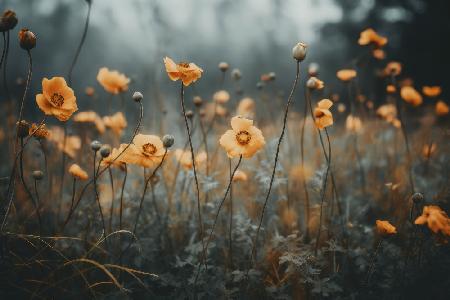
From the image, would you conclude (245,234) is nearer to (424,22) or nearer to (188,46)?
(424,22)

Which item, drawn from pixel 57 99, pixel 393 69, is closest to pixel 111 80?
pixel 57 99

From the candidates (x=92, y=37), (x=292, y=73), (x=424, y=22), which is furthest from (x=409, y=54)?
(x=92, y=37)

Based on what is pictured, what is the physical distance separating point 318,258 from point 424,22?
5660mm

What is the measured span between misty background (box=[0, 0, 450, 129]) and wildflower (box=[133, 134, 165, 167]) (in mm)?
4077

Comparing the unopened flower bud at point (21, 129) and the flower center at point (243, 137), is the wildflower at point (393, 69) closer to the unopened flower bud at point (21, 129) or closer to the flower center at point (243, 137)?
the flower center at point (243, 137)

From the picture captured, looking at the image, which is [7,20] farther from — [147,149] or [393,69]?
[393,69]

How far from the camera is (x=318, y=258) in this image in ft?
5.21

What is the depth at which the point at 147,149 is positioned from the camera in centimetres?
154

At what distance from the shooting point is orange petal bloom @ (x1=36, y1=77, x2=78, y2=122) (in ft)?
4.57

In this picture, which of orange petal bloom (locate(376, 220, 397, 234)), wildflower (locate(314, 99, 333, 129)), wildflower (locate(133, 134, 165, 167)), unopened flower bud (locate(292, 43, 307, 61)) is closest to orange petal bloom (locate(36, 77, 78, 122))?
wildflower (locate(133, 134, 165, 167))

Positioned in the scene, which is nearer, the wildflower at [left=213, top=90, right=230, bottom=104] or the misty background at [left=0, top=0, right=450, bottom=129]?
the wildflower at [left=213, top=90, right=230, bottom=104]

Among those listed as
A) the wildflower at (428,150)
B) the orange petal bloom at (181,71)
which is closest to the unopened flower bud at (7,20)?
the orange petal bloom at (181,71)

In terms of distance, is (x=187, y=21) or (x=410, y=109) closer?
(x=410, y=109)

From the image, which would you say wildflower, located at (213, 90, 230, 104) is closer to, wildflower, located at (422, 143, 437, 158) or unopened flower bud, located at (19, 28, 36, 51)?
unopened flower bud, located at (19, 28, 36, 51)
